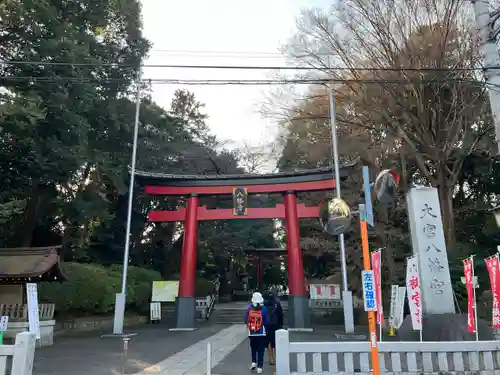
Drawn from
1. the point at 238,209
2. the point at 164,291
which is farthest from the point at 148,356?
the point at 164,291

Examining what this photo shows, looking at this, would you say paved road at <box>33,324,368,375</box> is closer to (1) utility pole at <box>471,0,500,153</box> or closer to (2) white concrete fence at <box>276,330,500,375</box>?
(2) white concrete fence at <box>276,330,500,375</box>

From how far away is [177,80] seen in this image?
9.30 metres

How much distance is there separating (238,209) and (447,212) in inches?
385

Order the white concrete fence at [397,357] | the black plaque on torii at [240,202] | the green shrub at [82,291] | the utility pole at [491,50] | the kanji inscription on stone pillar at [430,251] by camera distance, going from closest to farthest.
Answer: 1. the white concrete fence at [397,357]
2. the utility pole at [491,50]
3. the kanji inscription on stone pillar at [430,251]
4. the green shrub at [82,291]
5. the black plaque on torii at [240,202]

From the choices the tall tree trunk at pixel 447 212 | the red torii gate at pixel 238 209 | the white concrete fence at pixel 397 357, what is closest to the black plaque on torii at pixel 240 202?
the red torii gate at pixel 238 209

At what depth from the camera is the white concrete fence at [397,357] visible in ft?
18.8

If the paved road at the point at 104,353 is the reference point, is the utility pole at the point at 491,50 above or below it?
above

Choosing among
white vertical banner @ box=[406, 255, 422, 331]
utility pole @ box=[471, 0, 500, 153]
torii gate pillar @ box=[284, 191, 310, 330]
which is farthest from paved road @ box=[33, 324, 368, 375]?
utility pole @ box=[471, 0, 500, 153]

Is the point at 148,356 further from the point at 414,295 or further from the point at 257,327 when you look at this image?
the point at 414,295

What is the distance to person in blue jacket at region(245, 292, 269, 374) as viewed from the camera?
815cm

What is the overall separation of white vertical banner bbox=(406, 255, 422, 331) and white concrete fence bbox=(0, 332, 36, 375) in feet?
26.4

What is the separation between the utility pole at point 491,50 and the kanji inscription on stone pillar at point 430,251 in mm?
4189

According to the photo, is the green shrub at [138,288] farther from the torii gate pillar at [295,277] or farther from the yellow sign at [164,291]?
the torii gate pillar at [295,277]

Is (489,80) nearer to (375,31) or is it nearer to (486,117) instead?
(375,31)
